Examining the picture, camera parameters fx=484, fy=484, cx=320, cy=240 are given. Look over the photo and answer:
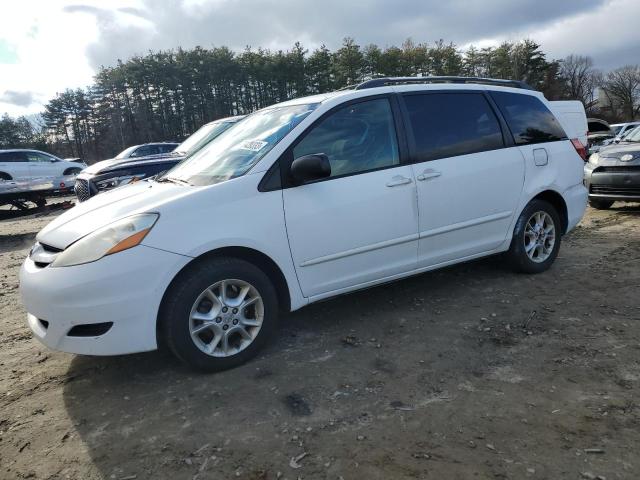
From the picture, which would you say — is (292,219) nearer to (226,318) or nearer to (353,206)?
(353,206)

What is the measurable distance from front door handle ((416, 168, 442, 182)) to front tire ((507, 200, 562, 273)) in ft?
3.97

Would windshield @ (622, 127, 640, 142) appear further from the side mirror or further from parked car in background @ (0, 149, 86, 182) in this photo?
parked car in background @ (0, 149, 86, 182)

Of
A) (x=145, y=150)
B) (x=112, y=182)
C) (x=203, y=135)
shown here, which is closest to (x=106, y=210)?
(x=112, y=182)

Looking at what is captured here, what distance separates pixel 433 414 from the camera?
2637mm

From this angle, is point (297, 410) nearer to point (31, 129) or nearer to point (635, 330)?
point (635, 330)

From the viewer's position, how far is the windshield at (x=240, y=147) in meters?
3.50

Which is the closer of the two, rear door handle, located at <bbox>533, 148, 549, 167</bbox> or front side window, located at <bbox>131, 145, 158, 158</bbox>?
rear door handle, located at <bbox>533, 148, 549, 167</bbox>

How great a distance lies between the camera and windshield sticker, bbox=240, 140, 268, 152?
356cm

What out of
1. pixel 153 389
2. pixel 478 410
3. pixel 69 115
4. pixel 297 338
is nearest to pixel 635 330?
pixel 478 410

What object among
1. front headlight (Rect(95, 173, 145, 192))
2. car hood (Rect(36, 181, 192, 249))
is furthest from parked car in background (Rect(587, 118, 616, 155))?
car hood (Rect(36, 181, 192, 249))

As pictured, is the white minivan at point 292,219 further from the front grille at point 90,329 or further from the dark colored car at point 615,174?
the dark colored car at point 615,174

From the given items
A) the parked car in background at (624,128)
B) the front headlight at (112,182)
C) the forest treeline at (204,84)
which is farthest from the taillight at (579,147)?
the forest treeline at (204,84)

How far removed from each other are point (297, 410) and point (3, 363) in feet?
7.97

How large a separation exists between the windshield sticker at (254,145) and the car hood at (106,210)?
555 mm
